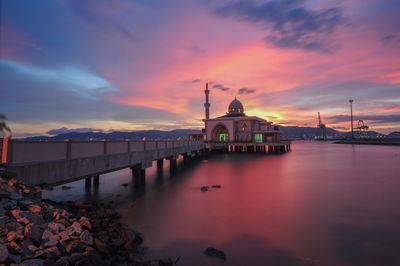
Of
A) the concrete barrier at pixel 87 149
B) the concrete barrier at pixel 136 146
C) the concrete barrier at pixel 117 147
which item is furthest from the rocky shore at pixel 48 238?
the concrete barrier at pixel 136 146

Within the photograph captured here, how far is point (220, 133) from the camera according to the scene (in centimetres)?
6806

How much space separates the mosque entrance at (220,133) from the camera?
66.5 meters

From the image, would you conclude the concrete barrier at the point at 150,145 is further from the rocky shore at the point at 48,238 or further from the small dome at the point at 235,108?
the small dome at the point at 235,108

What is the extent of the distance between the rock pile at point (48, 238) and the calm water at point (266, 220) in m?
1.43

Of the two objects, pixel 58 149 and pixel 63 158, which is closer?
pixel 58 149

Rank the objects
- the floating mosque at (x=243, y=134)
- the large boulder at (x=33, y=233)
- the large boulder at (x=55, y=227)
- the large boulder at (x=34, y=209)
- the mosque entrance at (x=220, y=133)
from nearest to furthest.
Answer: the large boulder at (x=33, y=233) < the large boulder at (x=55, y=227) < the large boulder at (x=34, y=209) < the floating mosque at (x=243, y=134) < the mosque entrance at (x=220, y=133)

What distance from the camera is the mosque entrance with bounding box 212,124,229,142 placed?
66500 mm

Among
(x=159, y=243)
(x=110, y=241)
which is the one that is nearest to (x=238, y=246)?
(x=159, y=243)

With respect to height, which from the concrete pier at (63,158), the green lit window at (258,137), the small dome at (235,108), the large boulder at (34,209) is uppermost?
the small dome at (235,108)

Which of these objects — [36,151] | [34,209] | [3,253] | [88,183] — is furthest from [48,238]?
[88,183]

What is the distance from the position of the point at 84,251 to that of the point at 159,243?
3.52 meters

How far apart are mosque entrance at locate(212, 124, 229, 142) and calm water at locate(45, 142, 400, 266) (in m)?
45.4

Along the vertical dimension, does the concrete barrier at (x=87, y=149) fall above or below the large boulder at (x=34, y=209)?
above

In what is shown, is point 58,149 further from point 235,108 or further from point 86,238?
point 235,108
